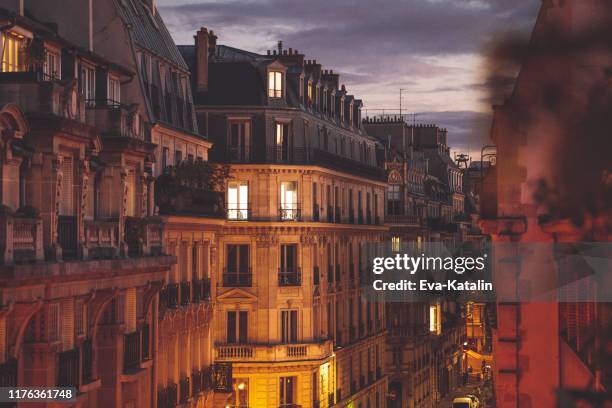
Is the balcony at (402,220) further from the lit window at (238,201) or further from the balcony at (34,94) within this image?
the balcony at (34,94)

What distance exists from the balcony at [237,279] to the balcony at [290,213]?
3307 mm

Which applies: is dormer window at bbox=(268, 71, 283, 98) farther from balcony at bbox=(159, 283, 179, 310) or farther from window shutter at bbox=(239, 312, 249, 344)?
balcony at bbox=(159, 283, 179, 310)

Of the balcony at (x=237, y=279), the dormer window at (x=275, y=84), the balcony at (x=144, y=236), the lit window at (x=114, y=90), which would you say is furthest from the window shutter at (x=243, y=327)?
the lit window at (x=114, y=90)

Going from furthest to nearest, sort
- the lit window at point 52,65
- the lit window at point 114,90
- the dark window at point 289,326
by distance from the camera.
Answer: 1. the dark window at point 289,326
2. the lit window at point 114,90
3. the lit window at point 52,65

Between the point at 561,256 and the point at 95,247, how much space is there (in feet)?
36.5

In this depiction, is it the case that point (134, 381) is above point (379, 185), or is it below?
below

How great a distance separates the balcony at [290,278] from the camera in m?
59.5

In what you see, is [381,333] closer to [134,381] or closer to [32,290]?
[134,381]

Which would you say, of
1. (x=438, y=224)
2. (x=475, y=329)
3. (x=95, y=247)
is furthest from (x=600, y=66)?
(x=475, y=329)

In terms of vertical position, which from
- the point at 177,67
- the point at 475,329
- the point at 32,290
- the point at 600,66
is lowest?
the point at 475,329

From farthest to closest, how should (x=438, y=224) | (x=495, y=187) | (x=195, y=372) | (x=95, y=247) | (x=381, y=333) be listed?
(x=438, y=224), (x=381, y=333), (x=195, y=372), (x=495, y=187), (x=95, y=247)

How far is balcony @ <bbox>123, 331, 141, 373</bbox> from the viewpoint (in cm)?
3095

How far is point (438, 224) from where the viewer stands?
365ft

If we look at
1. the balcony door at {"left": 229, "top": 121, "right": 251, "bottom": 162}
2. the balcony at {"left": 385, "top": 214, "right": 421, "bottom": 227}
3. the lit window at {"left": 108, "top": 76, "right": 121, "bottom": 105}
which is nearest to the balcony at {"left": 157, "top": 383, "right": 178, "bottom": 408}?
the lit window at {"left": 108, "top": 76, "right": 121, "bottom": 105}
